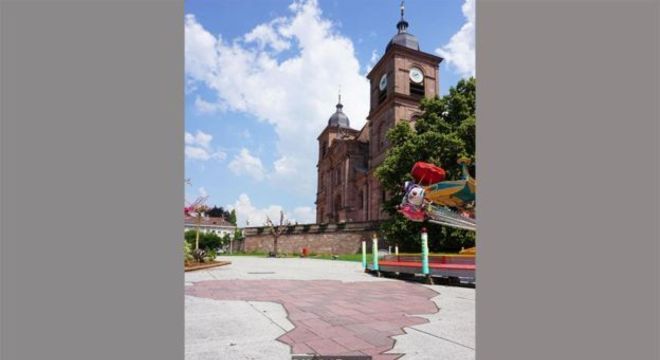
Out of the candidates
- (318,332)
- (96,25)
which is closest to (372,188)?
(318,332)

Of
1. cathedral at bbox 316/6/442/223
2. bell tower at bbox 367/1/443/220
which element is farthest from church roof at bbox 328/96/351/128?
bell tower at bbox 367/1/443/220

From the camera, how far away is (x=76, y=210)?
5.36ft

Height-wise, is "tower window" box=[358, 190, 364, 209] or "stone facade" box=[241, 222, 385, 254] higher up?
"tower window" box=[358, 190, 364, 209]

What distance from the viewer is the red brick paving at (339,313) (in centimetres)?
349

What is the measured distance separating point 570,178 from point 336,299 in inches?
220

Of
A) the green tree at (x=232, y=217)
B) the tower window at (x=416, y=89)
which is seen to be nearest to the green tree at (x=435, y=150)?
the tower window at (x=416, y=89)

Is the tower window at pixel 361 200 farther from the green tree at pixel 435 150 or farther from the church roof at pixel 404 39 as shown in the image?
the green tree at pixel 435 150

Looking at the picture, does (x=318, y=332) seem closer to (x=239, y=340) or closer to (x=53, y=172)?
(x=239, y=340)

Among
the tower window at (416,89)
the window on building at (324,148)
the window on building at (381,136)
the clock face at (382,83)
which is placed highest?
the clock face at (382,83)

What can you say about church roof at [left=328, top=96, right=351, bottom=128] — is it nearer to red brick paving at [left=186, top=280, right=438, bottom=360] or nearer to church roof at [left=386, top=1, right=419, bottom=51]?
church roof at [left=386, top=1, right=419, bottom=51]

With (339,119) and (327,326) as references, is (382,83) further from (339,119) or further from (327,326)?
(327,326)

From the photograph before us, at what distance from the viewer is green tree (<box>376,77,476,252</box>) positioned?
19953 mm

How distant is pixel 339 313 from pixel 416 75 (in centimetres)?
3701

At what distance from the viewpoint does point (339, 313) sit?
5.16 m
